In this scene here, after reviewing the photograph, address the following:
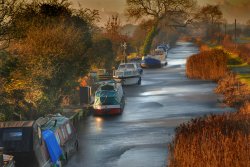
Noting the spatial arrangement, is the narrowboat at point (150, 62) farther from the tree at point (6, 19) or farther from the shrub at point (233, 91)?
the tree at point (6, 19)

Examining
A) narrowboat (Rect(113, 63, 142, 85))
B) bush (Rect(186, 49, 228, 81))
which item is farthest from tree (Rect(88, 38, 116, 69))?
bush (Rect(186, 49, 228, 81))

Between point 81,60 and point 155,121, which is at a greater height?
point 81,60

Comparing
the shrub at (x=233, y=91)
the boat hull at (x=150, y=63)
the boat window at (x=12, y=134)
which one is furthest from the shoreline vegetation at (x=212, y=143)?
the boat hull at (x=150, y=63)

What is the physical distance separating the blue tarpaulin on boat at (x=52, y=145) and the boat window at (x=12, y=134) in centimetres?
159

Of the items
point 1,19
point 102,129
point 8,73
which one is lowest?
point 102,129

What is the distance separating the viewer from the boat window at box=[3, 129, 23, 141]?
18.3 metres

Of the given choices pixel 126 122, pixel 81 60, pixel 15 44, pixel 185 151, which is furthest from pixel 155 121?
pixel 185 151

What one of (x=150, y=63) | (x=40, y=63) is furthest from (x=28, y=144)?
(x=150, y=63)

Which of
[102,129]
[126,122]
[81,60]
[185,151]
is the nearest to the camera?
[185,151]

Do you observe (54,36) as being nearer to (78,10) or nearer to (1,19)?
(1,19)

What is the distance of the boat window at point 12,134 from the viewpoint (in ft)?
60.0

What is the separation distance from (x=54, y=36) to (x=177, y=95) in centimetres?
1819

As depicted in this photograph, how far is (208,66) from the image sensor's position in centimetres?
5988

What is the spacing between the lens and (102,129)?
32.2 metres
